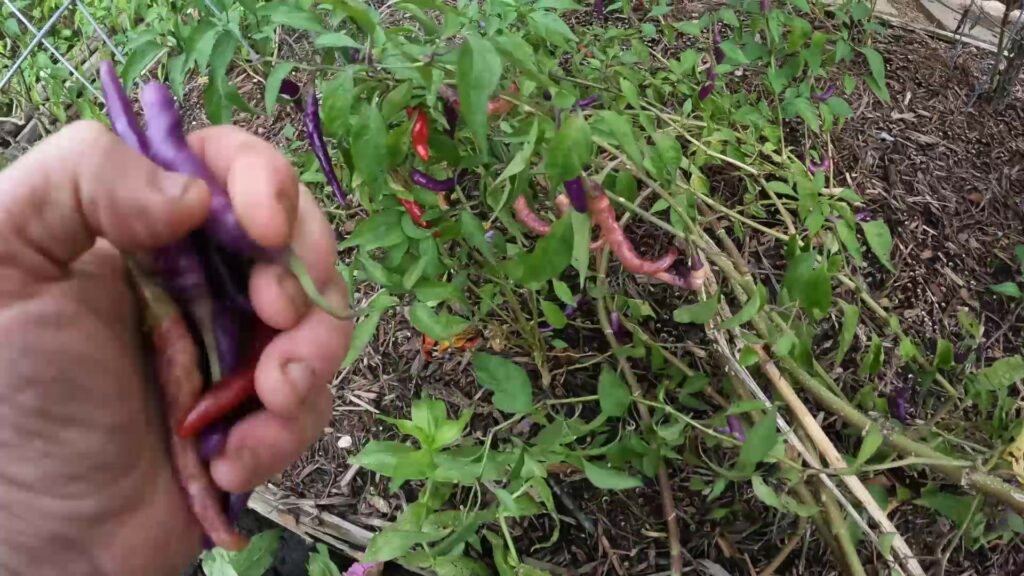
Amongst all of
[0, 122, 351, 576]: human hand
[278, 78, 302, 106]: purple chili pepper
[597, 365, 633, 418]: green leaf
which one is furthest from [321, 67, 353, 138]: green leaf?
[597, 365, 633, 418]: green leaf

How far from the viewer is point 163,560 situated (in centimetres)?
82

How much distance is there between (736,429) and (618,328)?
0.30 metres

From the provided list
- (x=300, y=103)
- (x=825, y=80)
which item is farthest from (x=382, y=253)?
(x=825, y=80)

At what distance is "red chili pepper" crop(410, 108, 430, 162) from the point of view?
3.38ft

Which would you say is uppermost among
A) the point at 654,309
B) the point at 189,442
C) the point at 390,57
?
the point at 390,57

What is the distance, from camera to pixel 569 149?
0.78 metres

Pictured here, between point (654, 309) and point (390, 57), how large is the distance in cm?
97

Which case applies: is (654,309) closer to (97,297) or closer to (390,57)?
(390,57)

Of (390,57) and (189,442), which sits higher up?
(390,57)

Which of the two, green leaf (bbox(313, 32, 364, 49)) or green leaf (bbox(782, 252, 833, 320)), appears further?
green leaf (bbox(782, 252, 833, 320))

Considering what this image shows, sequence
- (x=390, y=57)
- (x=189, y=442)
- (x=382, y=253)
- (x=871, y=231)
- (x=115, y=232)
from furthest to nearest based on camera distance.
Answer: (x=382, y=253) < (x=871, y=231) < (x=390, y=57) < (x=189, y=442) < (x=115, y=232)

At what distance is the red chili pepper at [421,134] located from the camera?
3.38 ft

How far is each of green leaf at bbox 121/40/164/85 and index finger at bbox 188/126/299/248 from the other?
0.53 meters

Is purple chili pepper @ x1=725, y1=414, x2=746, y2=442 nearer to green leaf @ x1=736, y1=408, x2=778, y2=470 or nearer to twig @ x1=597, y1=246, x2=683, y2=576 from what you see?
twig @ x1=597, y1=246, x2=683, y2=576
